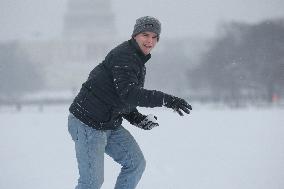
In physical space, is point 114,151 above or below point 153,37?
below

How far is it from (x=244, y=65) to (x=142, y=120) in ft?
121

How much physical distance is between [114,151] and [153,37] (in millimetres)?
849

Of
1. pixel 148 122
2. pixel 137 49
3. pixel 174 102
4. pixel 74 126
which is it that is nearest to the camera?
pixel 174 102

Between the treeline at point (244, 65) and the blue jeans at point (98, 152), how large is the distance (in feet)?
101

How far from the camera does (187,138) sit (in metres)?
10.1

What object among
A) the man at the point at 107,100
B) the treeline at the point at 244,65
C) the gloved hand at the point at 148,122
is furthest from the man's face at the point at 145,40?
the treeline at the point at 244,65

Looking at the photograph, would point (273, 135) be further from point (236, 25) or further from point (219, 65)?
point (236, 25)

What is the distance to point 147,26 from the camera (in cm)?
336

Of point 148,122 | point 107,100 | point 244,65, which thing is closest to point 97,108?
point 107,100

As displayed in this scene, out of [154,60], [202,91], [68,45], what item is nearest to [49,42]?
[68,45]

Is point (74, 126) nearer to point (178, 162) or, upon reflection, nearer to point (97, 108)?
point (97, 108)

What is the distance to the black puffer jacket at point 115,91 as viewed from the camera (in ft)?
10.4

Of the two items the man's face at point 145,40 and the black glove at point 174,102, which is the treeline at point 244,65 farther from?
the black glove at point 174,102

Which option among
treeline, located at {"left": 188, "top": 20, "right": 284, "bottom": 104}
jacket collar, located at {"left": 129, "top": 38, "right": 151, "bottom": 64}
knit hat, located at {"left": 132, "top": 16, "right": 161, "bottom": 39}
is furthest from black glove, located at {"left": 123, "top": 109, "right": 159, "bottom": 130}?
treeline, located at {"left": 188, "top": 20, "right": 284, "bottom": 104}
